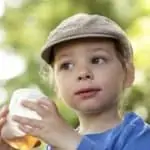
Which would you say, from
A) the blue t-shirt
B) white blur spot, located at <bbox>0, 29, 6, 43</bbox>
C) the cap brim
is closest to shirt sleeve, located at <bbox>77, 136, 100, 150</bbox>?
the blue t-shirt

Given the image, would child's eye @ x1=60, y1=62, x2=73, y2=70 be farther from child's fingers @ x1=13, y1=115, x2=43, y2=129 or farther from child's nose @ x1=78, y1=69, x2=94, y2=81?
child's fingers @ x1=13, y1=115, x2=43, y2=129

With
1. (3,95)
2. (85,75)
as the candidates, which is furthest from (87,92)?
(3,95)

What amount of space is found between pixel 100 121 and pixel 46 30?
251cm

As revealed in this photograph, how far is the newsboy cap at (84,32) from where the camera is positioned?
56.6 inches

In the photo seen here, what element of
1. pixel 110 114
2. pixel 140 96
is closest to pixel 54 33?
pixel 110 114

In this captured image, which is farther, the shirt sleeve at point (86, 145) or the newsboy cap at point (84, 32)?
the newsboy cap at point (84, 32)

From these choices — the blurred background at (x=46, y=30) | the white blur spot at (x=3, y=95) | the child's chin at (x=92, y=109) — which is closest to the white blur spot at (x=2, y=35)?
the blurred background at (x=46, y=30)

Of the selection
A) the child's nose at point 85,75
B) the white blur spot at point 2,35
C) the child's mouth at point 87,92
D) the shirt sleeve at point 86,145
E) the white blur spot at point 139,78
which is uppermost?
the white blur spot at point 2,35

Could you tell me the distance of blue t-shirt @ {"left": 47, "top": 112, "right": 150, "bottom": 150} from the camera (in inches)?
52.8

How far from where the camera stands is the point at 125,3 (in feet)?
13.7

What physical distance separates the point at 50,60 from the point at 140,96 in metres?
2.52

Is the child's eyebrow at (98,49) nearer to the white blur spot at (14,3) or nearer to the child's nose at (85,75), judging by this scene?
the child's nose at (85,75)

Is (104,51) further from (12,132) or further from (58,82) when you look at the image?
(12,132)

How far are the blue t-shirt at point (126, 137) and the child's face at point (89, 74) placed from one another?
6 centimetres
